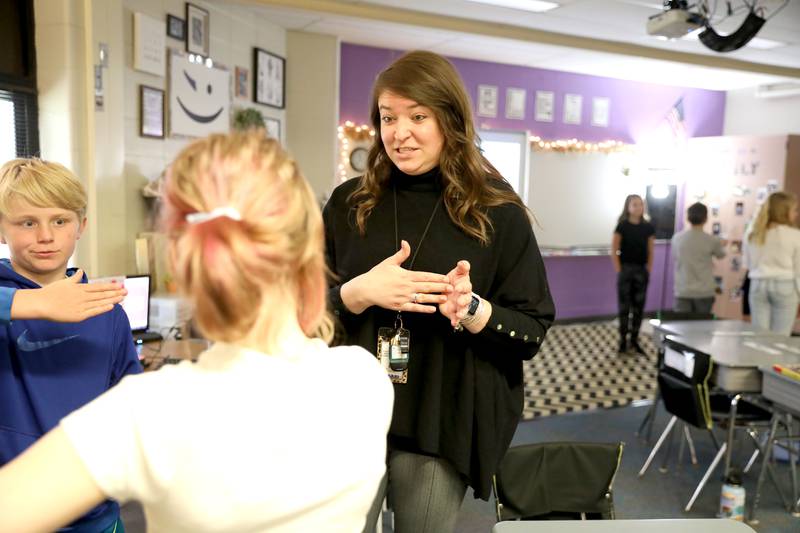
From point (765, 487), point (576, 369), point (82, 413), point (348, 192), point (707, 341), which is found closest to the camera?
point (82, 413)

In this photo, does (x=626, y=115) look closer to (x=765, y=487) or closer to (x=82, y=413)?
(x=765, y=487)

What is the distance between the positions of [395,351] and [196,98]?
157 inches

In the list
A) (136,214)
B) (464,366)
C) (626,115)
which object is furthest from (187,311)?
(626,115)

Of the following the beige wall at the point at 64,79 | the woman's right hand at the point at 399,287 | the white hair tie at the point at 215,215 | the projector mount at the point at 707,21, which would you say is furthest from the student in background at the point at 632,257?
the white hair tie at the point at 215,215

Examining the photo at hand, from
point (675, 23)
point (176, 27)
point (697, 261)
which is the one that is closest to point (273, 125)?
point (176, 27)

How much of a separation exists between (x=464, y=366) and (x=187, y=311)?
0.84 meters

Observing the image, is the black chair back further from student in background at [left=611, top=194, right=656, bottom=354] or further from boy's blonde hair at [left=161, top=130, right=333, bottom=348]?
boy's blonde hair at [left=161, top=130, right=333, bottom=348]

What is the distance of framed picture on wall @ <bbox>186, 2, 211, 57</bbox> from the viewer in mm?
4695

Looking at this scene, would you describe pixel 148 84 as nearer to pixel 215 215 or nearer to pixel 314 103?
pixel 314 103

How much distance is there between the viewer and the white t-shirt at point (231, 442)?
66 cm

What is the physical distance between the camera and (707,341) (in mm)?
4062

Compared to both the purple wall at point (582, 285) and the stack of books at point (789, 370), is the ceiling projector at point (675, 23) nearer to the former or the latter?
the stack of books at point (789, 370)

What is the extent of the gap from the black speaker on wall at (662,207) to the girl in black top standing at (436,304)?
8039 millimetres

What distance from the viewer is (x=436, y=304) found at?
1.39 m
